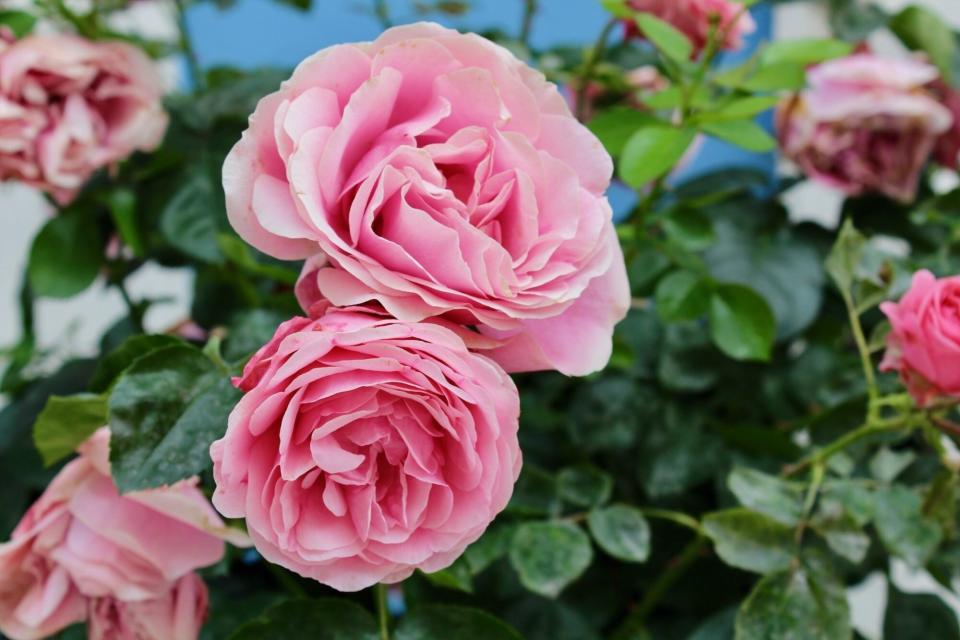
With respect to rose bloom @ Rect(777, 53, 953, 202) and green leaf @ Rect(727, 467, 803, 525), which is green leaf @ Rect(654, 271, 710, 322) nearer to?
green leaf @ Rect(727, 467, 803, 525)

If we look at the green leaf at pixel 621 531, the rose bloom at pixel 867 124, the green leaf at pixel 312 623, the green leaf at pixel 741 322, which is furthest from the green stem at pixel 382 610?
the rose bloom at pixel 867 124

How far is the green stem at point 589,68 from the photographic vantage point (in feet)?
1.72

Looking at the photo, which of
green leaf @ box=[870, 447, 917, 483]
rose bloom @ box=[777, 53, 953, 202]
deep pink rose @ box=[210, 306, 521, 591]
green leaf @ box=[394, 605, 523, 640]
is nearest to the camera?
deep pink rose @ box=[210, 306, 521, 591]

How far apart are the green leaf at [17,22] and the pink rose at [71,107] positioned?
0.03 meters

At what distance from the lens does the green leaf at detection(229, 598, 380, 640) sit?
328 mm

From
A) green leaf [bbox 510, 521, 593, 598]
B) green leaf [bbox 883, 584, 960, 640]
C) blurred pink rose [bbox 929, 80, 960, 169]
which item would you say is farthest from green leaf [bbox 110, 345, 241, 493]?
blurred pink rose [bbox 929, 80, 960, 169]

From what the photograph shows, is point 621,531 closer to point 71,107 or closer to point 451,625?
point 451,625

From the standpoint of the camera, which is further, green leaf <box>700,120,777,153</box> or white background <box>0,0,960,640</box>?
white background <box>0,0,960,640</box>

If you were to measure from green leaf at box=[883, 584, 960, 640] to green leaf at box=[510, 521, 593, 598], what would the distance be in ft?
0.74

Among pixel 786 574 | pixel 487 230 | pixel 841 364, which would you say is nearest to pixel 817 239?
pixel 841 364

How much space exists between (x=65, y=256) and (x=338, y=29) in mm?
494

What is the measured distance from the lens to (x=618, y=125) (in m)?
0.43

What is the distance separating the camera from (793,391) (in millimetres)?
557

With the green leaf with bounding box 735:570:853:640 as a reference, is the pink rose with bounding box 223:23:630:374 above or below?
above
